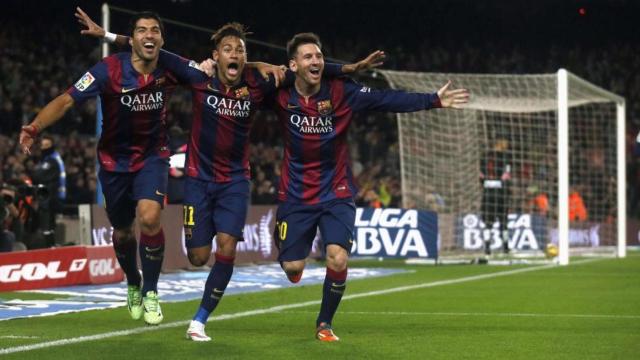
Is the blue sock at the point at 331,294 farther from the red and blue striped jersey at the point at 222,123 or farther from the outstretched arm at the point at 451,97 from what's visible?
the outstretched arm at the point at 451,97

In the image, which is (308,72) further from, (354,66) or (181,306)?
(181,306)

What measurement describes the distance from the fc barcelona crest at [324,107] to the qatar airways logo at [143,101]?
50.6 inches

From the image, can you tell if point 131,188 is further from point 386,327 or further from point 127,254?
point 386,327

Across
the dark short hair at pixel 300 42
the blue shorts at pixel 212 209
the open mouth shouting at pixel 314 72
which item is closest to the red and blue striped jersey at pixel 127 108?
the blue shorts at pixel 212 209

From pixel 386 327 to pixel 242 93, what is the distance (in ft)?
7.45

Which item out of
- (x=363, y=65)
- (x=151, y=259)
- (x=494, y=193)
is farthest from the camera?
(x=494, y=193)

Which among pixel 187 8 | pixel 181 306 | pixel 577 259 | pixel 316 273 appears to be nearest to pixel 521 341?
pixel 181 306

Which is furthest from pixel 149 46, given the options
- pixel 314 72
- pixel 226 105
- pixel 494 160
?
pixel 494 160

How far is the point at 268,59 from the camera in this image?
111 ft

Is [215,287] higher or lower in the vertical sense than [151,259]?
lower

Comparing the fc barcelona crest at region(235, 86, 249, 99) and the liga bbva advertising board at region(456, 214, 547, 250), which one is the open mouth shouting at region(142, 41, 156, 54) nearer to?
the fc barcelona crest at region(235, 86, 249, 99)

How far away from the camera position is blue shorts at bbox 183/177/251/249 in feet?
28.4

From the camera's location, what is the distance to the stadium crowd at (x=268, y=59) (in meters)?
23.4

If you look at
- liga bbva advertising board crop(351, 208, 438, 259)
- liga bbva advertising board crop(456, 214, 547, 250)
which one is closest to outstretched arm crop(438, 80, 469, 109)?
liga bbva advertising board crop(351, 208, 438, 259)
